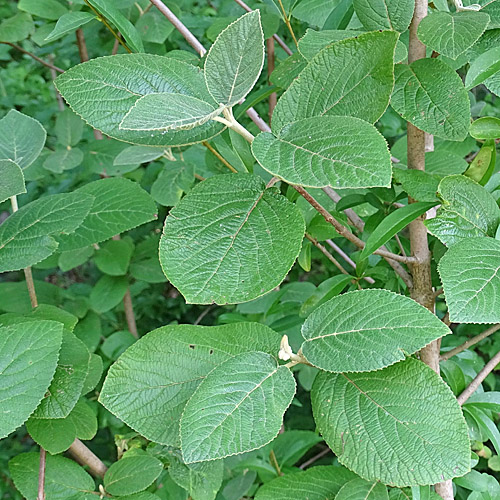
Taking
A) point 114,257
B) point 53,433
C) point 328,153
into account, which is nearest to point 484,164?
point 328,153

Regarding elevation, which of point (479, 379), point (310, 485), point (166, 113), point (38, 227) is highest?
point (166, 113)

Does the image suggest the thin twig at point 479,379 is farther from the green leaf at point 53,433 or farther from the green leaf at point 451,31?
the green leaf at point 53,433

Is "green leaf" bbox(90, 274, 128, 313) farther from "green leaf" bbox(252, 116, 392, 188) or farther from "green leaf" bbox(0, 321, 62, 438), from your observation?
Result: "green leaf" bbox(252, 116, 392, 188)

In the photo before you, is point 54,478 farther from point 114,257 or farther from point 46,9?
point 46,9

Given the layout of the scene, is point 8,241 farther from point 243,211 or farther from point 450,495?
point 450,495

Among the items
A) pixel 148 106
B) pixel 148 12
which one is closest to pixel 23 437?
pixel 148 12

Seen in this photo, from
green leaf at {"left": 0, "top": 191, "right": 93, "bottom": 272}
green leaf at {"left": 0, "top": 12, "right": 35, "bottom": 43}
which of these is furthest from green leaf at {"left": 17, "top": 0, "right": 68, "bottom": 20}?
green leaf at {"left": 0, "top": 191, "right": 93, "bottom": 272}
